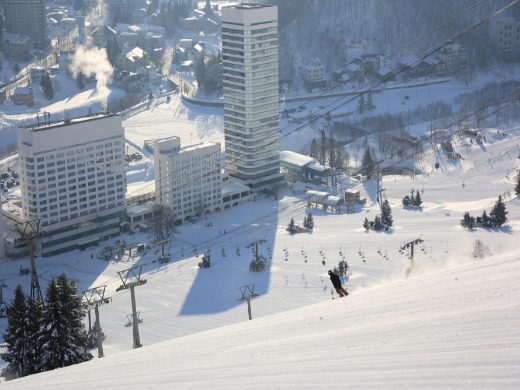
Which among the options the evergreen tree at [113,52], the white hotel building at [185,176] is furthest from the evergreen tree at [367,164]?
the evergreen tree at [113,52]

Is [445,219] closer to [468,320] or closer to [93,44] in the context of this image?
[468,320]

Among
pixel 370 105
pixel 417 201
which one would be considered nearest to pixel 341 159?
pixel 417 201

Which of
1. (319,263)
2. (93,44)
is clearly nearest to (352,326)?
(319,263)

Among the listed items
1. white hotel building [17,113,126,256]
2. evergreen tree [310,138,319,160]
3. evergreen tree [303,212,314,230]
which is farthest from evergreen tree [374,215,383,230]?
evergreen tree [310,138,319,160]

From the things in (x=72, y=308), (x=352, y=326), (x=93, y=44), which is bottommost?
(x=93, y=44)

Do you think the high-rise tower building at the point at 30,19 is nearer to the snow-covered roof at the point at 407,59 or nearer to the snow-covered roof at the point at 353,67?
the snow-covered roof at the point at 353,67

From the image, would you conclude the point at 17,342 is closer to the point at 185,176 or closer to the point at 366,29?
the point at 185,176
